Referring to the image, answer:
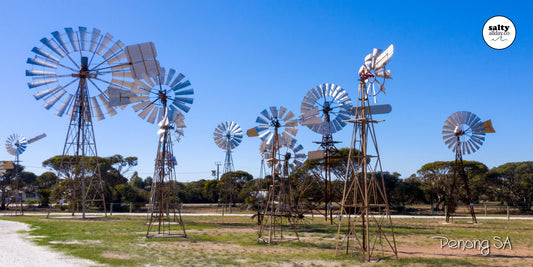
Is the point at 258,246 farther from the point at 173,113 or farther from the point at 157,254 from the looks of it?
the point at 173,113

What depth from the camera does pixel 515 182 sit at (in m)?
44.3

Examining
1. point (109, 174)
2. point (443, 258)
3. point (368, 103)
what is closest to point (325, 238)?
point (443, 258)

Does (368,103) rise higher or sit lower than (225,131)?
lower

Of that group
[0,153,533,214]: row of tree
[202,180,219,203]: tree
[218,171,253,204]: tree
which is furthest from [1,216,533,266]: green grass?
[202,180,219,203]: tree

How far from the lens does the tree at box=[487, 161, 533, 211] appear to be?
1687 inches

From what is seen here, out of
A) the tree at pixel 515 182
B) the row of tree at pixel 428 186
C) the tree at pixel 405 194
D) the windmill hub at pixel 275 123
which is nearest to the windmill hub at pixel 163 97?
the windmill hub at pixel 275 123

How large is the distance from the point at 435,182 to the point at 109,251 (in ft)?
134

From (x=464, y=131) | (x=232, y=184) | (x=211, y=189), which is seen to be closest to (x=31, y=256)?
(x=464, y=131)

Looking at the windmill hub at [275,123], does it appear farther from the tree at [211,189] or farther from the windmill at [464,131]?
the tree at [211,189]

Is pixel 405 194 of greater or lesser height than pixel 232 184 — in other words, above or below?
below

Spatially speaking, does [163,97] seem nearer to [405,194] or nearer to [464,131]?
[464,131]

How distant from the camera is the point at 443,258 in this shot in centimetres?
1139

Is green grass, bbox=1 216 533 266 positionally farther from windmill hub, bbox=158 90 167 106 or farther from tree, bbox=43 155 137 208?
tree, bbox=43 155 137 208

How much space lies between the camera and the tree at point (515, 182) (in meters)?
42.8
